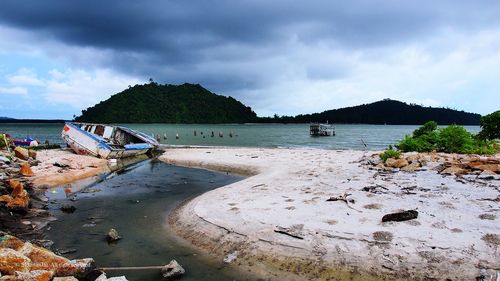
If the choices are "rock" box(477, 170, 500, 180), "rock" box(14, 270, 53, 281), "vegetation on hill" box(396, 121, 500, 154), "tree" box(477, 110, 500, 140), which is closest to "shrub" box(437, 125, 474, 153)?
"vegetation on hill" box(396, 121, 500, 154)

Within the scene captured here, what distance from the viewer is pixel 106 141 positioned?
27.5 m

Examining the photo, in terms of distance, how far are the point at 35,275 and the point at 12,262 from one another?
23.3 inches

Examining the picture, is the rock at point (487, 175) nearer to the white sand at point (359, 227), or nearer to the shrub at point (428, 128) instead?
the white sand at point (359, 227)

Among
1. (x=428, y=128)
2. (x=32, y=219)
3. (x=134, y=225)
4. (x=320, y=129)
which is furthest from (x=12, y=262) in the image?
(x=320, y=129)

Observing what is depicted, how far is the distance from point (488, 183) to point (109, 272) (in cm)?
1065

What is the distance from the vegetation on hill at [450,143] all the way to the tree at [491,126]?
1.28 metres

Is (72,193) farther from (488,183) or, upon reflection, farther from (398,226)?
(488,183)

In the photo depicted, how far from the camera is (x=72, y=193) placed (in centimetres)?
1331

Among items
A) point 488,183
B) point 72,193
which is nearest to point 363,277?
point 488,183

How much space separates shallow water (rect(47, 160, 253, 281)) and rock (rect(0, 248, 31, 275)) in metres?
1.68

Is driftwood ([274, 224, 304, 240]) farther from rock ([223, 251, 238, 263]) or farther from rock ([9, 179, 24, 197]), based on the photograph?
rock ([9, 179, 24, 197])

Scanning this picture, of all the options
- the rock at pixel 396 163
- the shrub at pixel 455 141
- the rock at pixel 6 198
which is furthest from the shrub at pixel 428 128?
the rock at pixel 6 198

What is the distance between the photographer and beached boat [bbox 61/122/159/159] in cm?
2405

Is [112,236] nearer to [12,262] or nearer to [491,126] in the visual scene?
[12,262]
